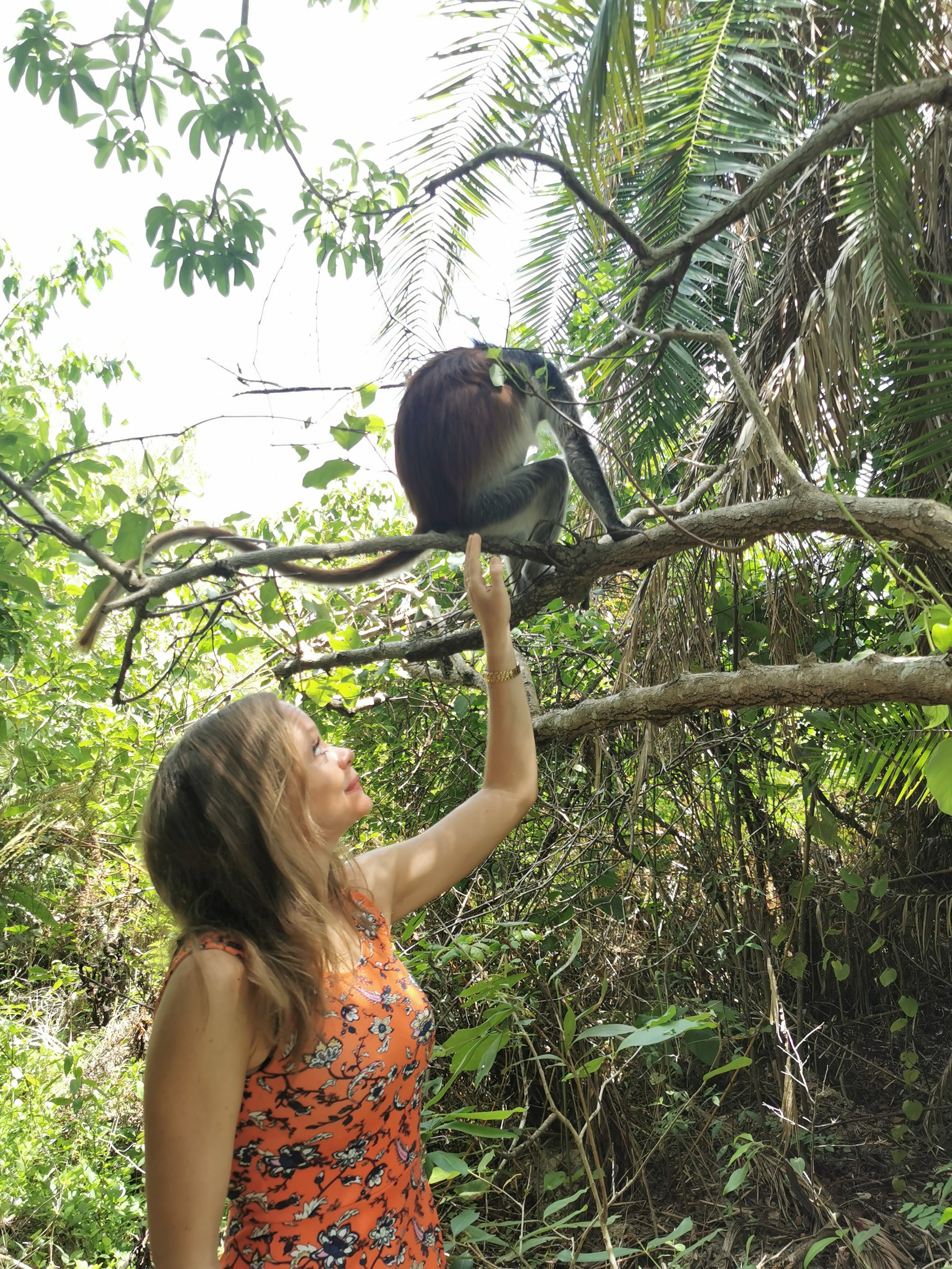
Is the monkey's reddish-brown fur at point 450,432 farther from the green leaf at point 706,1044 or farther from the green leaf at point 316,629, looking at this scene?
the green leaf at point 706,1044

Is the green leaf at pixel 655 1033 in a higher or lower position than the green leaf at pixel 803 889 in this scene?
lower

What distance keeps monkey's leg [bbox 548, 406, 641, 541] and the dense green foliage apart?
27cm

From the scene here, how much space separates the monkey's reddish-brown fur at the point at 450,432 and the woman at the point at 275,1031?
254 cm

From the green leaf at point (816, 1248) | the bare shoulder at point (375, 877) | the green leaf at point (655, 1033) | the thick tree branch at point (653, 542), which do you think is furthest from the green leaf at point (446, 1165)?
the thick tree branch at point (653, 542)

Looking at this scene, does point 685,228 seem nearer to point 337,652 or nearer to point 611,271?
point 611,271

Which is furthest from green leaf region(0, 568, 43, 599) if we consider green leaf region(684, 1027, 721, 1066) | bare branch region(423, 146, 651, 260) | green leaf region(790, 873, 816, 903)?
green leaf region(790, 873, 816, 903)

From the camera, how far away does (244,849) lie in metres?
1.42

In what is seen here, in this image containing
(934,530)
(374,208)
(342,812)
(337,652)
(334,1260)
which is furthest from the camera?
(337,652)

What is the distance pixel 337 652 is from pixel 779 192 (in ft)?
11.0

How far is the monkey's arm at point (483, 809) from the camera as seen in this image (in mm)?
1817

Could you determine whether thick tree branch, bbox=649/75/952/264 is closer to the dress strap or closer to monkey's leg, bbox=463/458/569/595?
monkey's leg, bbox=463/458/569/595

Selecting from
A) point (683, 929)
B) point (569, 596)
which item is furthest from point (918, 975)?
point (569, 596)

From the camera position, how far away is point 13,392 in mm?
3635

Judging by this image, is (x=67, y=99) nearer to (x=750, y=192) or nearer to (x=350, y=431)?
(x=350, y=431)
